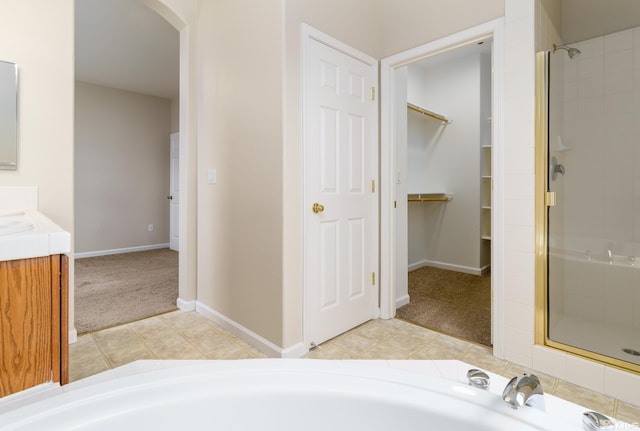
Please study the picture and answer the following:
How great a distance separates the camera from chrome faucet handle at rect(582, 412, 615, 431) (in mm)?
645

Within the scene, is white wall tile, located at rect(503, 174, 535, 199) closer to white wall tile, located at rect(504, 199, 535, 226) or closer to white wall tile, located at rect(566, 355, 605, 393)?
white wall tile, located at rect(504, 199, 535, 226)

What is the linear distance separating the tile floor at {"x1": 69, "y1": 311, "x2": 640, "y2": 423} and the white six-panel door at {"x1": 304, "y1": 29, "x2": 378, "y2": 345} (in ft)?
0.63

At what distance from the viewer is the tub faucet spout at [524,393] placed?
70 centimetres

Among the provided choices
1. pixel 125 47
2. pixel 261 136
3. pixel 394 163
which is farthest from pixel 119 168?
pixel 394 163

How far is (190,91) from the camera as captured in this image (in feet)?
8.83

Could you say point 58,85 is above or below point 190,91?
below

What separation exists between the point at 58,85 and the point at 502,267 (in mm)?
2957

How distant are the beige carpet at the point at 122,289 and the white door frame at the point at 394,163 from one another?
1.86m

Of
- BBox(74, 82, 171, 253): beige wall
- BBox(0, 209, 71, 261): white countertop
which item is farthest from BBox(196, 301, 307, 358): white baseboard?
BBox(74, 82, 171, 253): beige wall

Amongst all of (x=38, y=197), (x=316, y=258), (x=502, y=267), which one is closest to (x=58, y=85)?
(x=38, y=197)

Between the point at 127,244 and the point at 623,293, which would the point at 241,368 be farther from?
the point at 127,244

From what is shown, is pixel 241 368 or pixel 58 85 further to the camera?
pixel 58 85

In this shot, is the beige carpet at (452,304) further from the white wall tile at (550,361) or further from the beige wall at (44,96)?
the beige wall at (44,96)

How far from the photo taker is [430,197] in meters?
4.22
